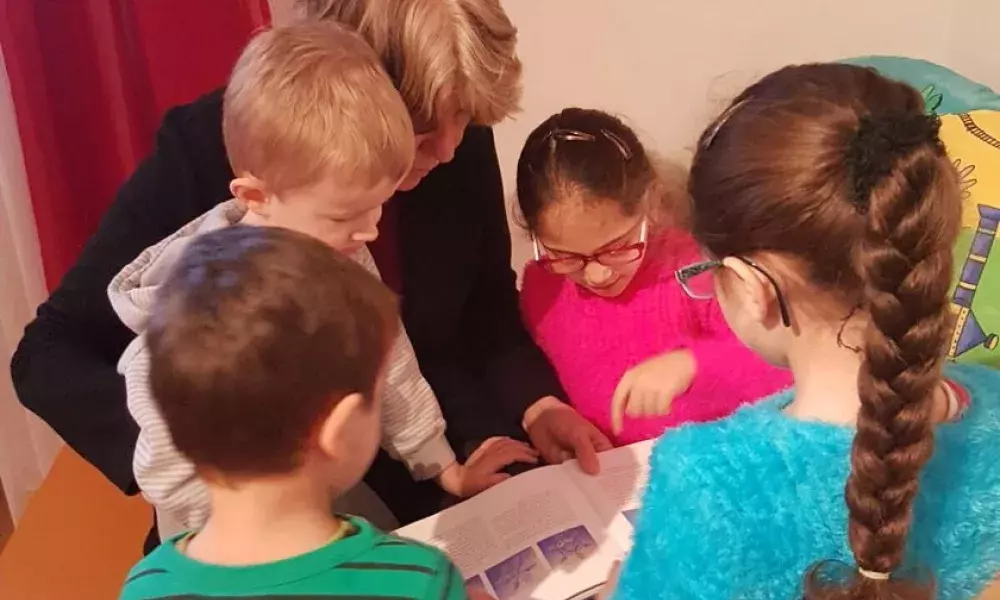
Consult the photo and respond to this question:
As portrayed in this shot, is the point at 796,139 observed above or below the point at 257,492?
above

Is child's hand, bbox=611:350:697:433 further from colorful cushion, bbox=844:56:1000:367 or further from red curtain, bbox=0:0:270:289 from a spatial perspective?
red curtain, bbox=0:0:270:289

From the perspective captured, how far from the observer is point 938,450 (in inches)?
33.5

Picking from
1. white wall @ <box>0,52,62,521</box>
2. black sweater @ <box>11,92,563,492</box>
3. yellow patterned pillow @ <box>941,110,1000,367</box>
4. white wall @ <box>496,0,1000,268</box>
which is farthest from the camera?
white wall @ <box>496,0,1000,268</box>

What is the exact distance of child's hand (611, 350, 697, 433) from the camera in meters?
1.33

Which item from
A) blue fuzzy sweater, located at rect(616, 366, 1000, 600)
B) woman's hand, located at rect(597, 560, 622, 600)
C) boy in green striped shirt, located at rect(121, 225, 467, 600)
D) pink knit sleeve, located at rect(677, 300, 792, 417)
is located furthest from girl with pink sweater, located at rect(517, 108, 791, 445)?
boy in green striped shirt, located at rect(121, 225, 467, 600)

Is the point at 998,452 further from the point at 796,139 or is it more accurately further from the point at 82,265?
the point at 82,265

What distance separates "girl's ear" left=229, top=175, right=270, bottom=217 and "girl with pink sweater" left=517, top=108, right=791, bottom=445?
0.41 m

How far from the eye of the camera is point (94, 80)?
159cm

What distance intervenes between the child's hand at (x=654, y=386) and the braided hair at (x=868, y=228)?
52 cm

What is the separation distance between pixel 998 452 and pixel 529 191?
674 mm

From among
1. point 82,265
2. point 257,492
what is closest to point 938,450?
point 257,492

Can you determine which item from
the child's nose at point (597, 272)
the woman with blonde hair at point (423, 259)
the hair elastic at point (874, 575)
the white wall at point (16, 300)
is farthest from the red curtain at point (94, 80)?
the hair elastic at point (874, 575)

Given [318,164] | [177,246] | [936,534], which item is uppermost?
[318,164]

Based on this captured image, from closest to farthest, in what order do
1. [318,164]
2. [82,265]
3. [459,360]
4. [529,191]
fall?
[318,164]
[82,265]
[529,191]
[459,360]
